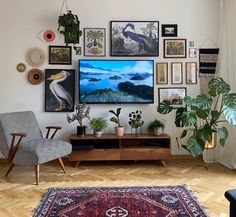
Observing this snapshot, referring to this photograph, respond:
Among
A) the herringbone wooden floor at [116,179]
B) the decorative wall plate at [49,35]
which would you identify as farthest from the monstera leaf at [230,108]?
the decorative wall plate at [49,35]

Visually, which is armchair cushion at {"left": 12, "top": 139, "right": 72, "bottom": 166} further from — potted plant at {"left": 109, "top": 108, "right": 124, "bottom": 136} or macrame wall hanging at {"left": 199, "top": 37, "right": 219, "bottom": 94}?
macrame wall hanging at {"left": 199, "top": 37, "right": 219, "bottom": 94}

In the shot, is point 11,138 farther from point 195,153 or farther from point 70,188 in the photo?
point 195,153

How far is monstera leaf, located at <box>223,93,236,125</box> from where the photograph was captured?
11.8 feet

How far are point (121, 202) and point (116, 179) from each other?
0.78m

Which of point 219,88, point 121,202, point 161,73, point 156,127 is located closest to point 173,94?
point 161,73

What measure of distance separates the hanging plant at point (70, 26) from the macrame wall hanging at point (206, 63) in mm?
1877

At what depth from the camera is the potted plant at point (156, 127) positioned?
4281 mm

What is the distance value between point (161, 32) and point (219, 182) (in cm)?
232

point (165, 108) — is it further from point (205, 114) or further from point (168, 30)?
point (168, 30)

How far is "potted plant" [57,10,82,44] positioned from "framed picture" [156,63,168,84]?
4.22 feet

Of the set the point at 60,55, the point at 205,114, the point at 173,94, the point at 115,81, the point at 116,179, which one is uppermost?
the point at 60,55

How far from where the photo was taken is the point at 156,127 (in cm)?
429

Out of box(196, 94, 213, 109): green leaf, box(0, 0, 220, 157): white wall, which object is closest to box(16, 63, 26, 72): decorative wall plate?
box(0, 0, 220, 157): white wall

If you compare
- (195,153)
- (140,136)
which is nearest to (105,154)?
(140,136)
